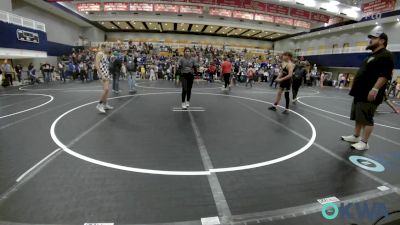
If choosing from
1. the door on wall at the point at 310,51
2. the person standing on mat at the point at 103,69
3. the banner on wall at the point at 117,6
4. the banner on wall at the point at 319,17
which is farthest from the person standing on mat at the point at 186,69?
the door on wall at the point at 310,51

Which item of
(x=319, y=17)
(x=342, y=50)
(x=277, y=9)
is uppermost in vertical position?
(x=319, y=17)

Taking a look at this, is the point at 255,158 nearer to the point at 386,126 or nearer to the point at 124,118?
the point at 124,118

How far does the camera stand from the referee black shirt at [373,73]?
3.60 meters

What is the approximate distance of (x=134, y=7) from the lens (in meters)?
21.2

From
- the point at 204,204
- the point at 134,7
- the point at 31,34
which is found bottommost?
the point at 204,204

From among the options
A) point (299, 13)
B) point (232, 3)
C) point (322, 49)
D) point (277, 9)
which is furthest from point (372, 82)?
point (322, 49)

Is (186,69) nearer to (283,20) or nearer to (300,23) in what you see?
(283,20)

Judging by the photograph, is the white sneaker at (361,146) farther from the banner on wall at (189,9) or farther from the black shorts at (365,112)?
the banner on wall at (189,9)

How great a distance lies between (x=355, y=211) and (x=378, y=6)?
67.0 feet

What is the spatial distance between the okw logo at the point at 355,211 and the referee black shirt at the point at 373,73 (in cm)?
219

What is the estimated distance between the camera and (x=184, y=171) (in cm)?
303

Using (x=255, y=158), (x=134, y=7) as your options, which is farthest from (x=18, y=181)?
(x=134, y=7)

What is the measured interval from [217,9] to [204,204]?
22.8m

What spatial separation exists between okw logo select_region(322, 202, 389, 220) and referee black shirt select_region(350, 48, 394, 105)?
2.19m
